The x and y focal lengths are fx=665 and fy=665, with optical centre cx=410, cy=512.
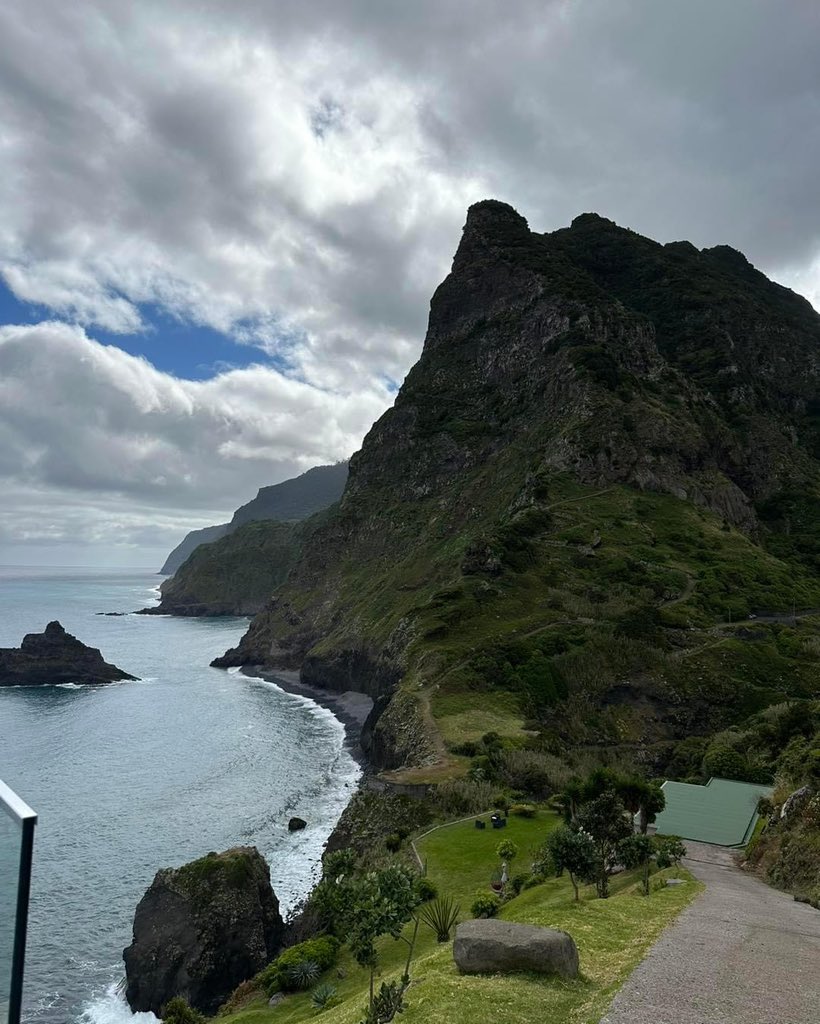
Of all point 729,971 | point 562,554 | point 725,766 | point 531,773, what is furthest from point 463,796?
point 562,554

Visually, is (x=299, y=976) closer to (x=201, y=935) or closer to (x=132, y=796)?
(x=201, y=935)

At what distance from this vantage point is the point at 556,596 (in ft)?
333

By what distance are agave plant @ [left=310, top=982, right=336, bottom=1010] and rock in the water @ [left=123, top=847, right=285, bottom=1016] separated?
1266 cm

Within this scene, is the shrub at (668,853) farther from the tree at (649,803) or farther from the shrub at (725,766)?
the shrub at (725,766)

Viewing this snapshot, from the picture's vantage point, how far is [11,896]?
6184 mm

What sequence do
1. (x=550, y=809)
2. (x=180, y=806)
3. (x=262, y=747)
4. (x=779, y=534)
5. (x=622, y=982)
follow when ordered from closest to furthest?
(x=622, y=982) < (x=550, y=809) < (x=180, y=806) < (x=262, y=747) < (x=779, y=534)

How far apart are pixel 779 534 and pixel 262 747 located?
12352cm

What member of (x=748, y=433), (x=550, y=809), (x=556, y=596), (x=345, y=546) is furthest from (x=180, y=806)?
(x=748, y=433)

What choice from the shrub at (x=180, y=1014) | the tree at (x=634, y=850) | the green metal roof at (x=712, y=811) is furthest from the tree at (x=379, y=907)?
the green metal roof at (x=712, y=811)

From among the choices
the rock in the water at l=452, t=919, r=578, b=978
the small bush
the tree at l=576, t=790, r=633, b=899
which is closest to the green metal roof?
the small bush

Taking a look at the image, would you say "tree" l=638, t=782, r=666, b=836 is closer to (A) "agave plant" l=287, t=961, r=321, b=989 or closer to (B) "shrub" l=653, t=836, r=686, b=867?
(B) "shrub" l=653, t=836, r=686, b=867

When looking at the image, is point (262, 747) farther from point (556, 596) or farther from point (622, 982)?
point (622, 982)

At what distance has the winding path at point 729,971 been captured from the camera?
15.6 metres

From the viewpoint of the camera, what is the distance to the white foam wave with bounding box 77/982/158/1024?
A: 3838 centimetres
